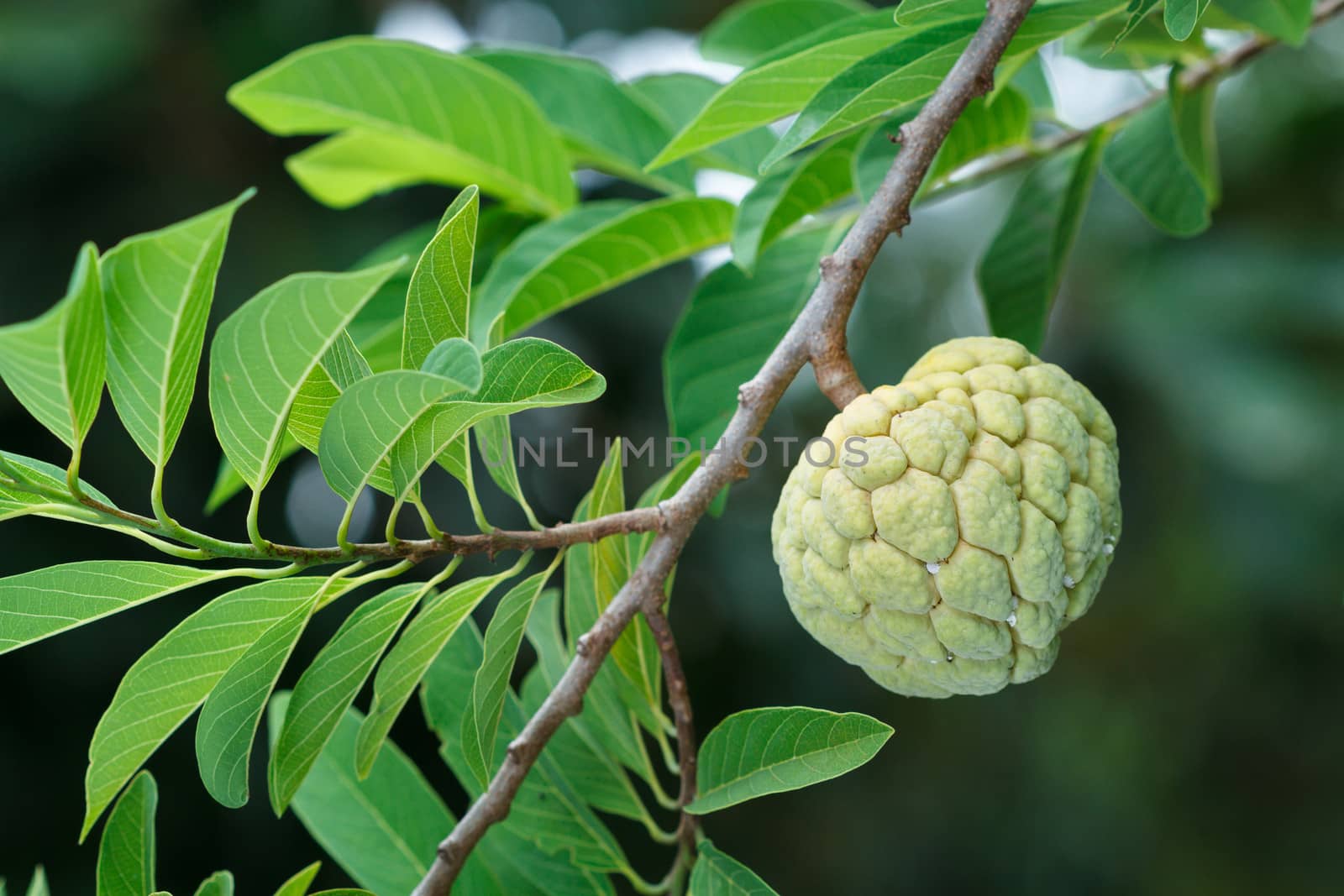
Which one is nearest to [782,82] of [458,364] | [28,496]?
[458,364]

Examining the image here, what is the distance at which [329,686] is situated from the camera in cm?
83

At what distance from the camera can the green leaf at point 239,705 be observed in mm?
771

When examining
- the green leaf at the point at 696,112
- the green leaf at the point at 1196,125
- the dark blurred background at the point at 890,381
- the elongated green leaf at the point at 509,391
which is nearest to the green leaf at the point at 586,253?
the green leaf at the point at 696,112

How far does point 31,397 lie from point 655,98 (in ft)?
3.51

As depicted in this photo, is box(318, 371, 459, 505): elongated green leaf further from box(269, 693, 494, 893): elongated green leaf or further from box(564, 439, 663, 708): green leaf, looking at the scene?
box(269, 693, 494, 893): elongated green leaf

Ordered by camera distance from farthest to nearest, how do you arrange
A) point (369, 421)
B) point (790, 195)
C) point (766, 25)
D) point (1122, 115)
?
point (766, 25), point (1122, 115), point (790, 195), point (369, 421)

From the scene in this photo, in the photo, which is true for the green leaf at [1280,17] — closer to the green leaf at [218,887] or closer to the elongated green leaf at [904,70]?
the elongated green leaf at [904,70]

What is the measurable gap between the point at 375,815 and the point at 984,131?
103 centimetres

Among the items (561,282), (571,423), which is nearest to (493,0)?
(571,423)

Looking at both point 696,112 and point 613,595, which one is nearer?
point 613,595

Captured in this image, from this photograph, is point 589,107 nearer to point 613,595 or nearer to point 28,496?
point 613,595

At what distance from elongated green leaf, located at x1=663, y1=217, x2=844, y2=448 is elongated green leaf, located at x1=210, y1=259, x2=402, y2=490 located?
1.64 feet

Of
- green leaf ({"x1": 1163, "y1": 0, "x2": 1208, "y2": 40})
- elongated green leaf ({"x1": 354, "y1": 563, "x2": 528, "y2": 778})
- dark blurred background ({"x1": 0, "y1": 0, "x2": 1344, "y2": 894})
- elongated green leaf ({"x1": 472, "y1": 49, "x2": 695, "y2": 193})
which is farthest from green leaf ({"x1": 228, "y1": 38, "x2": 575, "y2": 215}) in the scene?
dark blurred background ({"x1": 0, "y1": 0, "x2": 1344, "y2": 894})

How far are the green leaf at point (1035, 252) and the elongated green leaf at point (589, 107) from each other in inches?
17.3
